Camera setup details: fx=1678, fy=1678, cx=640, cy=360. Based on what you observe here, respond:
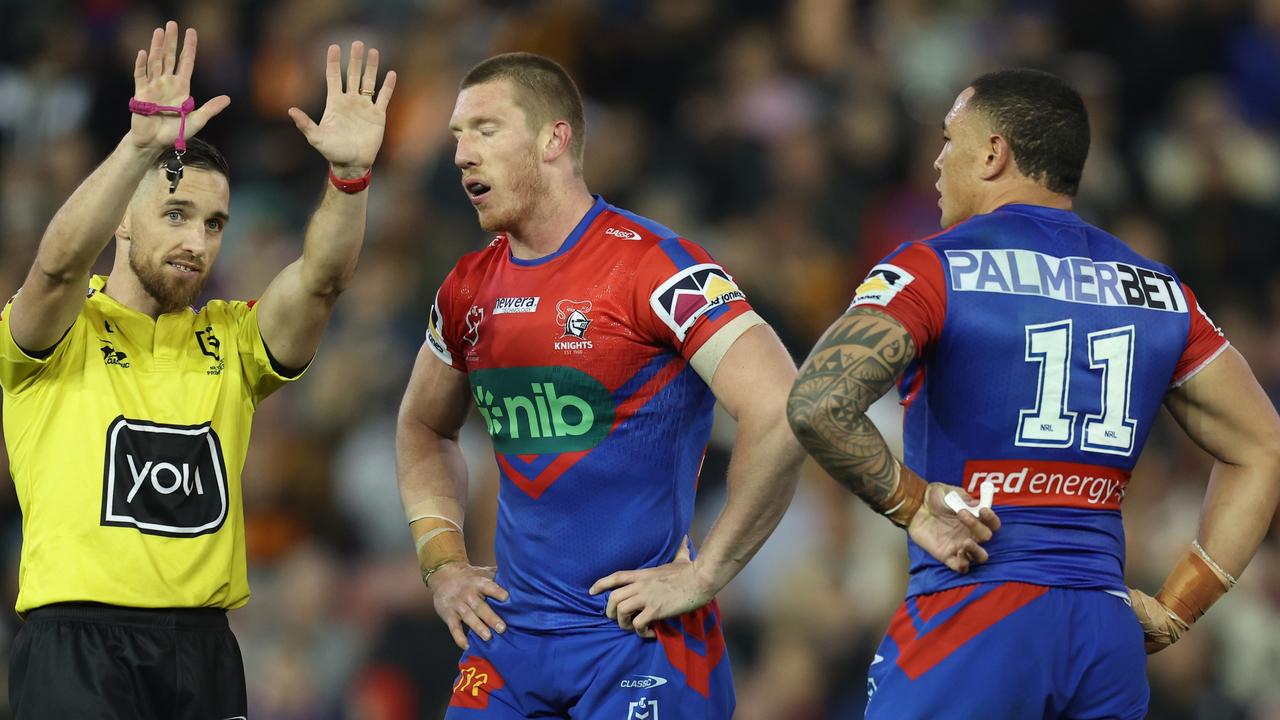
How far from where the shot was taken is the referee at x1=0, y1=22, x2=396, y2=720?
4918 millimetres

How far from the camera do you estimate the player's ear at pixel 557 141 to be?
542cm

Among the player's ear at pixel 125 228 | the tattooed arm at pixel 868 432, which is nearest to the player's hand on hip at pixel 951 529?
the tattooed arm at pixel 868 432

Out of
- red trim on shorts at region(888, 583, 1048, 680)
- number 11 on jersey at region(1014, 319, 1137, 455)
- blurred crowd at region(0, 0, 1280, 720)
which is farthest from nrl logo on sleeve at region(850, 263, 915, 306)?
blurred crowd at region(0, 0, 1280, 720)

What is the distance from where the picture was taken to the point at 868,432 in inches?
179

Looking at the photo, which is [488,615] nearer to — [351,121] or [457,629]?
[457,629]

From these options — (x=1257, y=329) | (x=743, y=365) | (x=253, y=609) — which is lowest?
(x=253, y=609)

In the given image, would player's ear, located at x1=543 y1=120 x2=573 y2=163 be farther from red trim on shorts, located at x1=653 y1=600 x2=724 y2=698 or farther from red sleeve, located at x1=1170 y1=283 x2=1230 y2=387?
red sleeve, located at x1=1170 y1=283 x2=1230 y2=387

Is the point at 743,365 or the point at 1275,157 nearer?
the point at 743,365

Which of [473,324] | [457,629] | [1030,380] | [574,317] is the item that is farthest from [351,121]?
[1030,380]

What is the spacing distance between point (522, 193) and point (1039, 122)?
1607 mm

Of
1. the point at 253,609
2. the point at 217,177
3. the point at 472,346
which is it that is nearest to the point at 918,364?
the point at 472,346

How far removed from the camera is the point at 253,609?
9891 millimetres

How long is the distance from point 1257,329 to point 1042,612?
258 inches

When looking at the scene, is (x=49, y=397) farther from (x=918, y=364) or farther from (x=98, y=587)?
(x=918, y=364)
